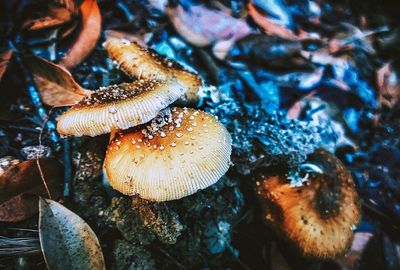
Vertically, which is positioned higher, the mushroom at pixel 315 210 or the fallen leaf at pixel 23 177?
the fallen leaf at pixel 23 177

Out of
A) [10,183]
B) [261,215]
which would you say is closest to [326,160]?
[261,215]

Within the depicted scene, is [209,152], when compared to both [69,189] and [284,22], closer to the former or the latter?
[69,189]

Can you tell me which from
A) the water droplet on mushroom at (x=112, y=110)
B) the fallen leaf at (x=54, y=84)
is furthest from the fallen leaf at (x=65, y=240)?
the fallen leaf at (x=54, y=84)

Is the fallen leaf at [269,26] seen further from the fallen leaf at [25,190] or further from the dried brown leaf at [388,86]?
the fallen leaf at [25,190]

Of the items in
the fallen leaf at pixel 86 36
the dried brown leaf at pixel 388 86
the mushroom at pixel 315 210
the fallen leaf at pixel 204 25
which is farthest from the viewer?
the dried brown leaf at pixel 388 86

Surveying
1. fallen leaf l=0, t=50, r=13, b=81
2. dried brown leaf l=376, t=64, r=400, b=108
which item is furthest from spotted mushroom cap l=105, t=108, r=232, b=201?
dried brown leaf l=376, t=64, r=400, b=108

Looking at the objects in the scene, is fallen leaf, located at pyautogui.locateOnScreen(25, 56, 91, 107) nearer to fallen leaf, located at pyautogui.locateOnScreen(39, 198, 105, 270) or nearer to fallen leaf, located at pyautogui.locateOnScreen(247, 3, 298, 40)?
fallen leaf, located at pyautogui.locateOnScreen(39, 198, 105, 270)

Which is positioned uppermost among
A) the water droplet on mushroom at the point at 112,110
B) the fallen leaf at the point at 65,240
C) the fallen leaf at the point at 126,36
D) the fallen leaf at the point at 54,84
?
the water droplet on mushroom at the point at 112,110

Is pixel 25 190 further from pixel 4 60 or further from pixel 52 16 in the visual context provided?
pixel 52 16
